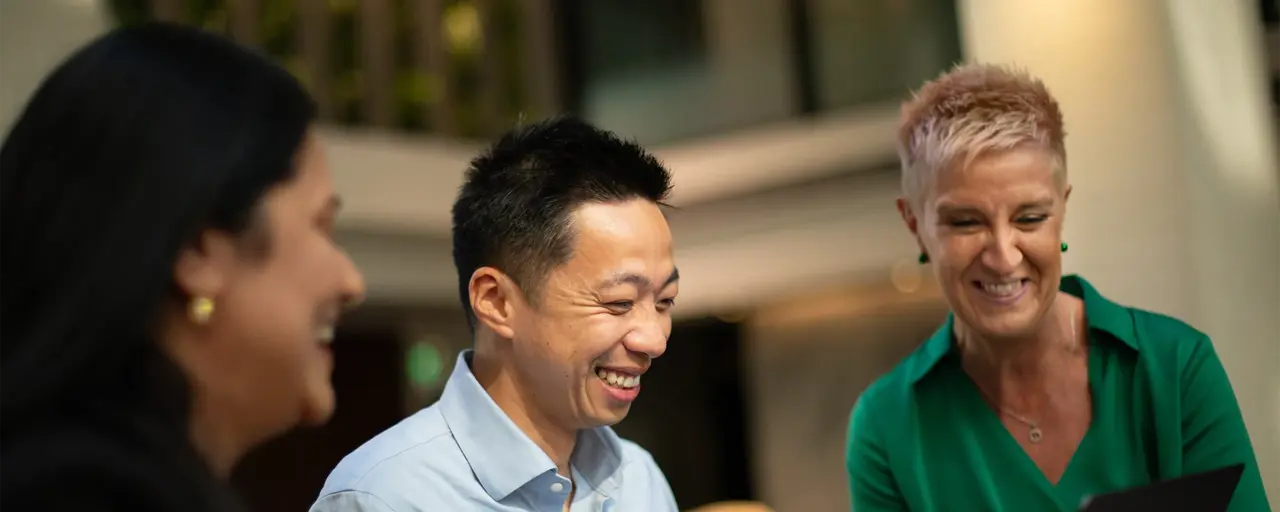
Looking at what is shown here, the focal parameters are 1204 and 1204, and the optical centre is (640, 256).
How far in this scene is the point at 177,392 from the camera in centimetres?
110

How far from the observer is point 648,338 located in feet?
6.70

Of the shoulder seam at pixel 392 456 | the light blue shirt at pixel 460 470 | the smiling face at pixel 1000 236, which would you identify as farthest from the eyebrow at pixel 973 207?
the shoulder seam at pixel 392 456

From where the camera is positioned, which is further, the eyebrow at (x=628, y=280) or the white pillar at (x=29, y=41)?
the white pillar at (x=29, y=41)

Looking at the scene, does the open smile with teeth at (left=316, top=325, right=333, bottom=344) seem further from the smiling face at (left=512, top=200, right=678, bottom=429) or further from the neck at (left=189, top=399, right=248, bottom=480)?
the smiling face at (left=512, top=200, right=678, bottom=429)

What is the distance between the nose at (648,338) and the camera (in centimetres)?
204

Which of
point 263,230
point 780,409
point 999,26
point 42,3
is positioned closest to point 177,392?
Result: point 263,230

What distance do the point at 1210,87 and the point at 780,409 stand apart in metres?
5.11

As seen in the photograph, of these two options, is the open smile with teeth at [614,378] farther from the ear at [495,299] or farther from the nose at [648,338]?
the ear at [495,299]

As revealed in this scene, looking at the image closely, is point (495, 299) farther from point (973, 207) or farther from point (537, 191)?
point (973, 207)

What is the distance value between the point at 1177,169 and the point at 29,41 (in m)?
3.00

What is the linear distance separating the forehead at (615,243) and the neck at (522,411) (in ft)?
0.73

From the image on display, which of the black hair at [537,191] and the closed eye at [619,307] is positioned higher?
the black hair at [537,191]

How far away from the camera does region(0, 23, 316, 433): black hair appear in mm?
1032

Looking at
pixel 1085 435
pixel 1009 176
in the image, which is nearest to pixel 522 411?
pixel 1009 176
